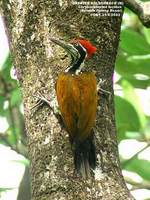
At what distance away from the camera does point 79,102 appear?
7.94ft

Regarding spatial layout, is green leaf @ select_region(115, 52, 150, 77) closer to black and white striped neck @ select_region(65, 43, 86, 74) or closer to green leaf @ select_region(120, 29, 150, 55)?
green leaf @ select_region(120, 29, 150, 55)

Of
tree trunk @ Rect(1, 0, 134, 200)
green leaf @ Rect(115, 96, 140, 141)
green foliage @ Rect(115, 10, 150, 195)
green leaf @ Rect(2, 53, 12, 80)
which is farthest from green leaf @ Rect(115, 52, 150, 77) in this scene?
green leaf @ Rect(2, 53, 12, 80)

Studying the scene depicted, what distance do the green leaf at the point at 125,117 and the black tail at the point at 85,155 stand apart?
708 millimetres

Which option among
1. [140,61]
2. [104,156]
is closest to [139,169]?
[140,61]

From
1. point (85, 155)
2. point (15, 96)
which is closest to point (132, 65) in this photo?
point (15, 96)

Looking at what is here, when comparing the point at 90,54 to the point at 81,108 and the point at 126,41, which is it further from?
the point at 126,41

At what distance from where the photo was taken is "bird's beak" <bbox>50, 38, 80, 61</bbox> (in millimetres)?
2484

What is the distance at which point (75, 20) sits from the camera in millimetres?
2613

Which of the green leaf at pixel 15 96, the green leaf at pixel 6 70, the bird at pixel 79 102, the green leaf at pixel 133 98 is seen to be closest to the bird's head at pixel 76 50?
the bird at pixel 79 102

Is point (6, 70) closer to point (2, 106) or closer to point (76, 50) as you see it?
point (2, 106)

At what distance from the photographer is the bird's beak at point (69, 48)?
8.15ft

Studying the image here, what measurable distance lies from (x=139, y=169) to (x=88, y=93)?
821 mm

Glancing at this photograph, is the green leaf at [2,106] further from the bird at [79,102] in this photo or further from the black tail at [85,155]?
the black tail at [85,155]

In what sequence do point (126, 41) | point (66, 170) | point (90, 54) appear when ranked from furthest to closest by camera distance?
point (126, 41), point (90, 54), point (66, 170)
